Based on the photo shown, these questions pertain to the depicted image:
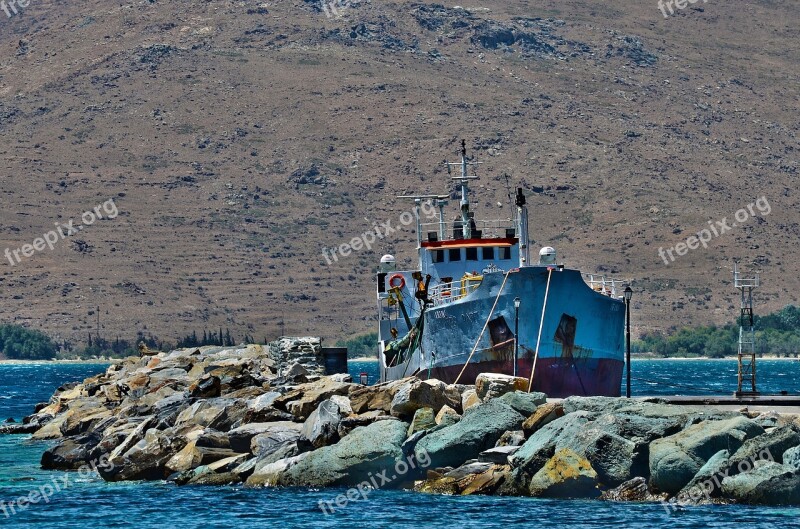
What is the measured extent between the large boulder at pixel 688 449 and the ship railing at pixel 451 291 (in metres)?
14.2

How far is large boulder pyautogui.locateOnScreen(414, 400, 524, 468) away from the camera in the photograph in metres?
33.7

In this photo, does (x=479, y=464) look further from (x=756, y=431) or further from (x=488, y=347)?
(x=488, y=347)

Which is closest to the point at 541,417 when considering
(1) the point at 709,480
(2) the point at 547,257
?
(1) the point at 709,480

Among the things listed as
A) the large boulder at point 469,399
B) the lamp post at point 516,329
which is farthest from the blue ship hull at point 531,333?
the large boulder at point 469,399

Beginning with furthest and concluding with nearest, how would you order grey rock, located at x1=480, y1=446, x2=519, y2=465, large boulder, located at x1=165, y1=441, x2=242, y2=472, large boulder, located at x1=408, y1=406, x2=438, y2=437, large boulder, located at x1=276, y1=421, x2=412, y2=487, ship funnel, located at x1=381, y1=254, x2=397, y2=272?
ship funnel, located at x1=381, y1=254, x2=397, y2=272
large boulder, located at x1=165, y1=441, x2=242, y2=472
large boulder, located at x1=408, y1=406, x2=438, y2=437
large boulder, located at x1=276, y1=421, x2=412, y2=487
grey rock, located at x1=480, y1=446, x2=519, y2=465

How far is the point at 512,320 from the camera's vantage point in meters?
42.5

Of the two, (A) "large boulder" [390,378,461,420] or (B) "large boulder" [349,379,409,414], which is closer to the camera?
(A) "large boulder" [390,378,461,420]

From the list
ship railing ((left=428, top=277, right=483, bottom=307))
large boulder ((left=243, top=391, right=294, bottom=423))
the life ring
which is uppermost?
the life ring

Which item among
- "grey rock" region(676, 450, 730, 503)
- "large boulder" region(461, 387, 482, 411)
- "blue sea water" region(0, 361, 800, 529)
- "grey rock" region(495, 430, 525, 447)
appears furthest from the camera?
"large boulder" region(461, 387, 482, 411)

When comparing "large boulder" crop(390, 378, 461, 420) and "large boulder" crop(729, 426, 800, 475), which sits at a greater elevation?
"large boulder" crop(390, 378, 461, 420)

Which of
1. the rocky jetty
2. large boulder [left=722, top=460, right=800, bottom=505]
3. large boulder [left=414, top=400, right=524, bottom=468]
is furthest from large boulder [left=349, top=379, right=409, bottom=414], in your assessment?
large boulder [left=722, top=460, right=800, bottom=505]

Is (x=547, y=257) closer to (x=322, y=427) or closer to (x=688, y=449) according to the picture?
(x=322, y=427)

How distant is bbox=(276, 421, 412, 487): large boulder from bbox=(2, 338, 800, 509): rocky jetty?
0.10 ft

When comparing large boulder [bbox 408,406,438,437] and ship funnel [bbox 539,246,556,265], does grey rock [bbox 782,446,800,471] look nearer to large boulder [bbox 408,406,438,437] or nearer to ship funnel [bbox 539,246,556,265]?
large boulder [bbox 408,406,438,437]
